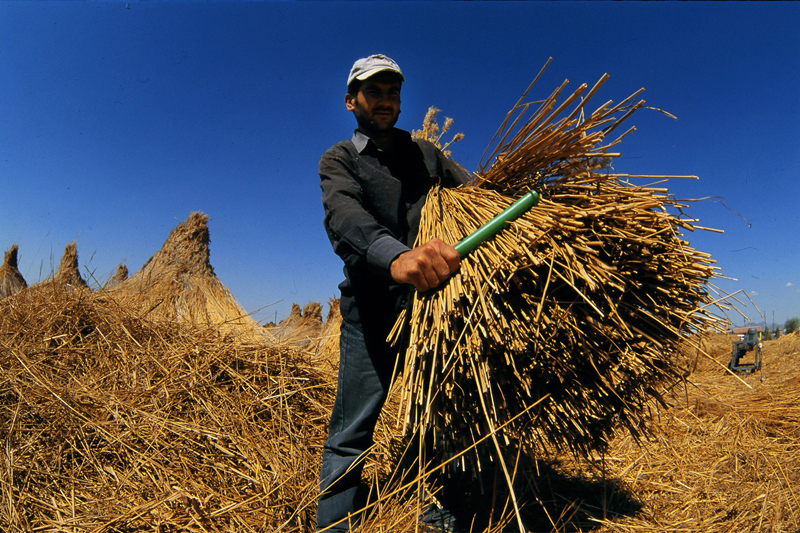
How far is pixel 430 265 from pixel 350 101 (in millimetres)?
962

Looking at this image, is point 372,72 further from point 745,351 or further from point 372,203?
point 745,351

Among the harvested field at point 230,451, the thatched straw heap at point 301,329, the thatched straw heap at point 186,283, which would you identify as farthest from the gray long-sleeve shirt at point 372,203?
the thatched straw heap at point 186,283

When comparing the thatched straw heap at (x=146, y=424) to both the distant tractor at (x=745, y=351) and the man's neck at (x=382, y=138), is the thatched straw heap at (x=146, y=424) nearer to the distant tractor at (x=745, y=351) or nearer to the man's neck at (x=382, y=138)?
the man's neck at (x=382, y=138)

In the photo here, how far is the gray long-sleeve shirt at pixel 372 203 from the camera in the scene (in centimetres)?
144

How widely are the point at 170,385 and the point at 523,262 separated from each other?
2.33 m

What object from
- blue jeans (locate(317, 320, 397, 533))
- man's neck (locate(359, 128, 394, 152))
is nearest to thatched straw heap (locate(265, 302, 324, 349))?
blue jeans (locate(317, 320, 397, 533))

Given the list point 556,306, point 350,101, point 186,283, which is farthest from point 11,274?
point 556,306

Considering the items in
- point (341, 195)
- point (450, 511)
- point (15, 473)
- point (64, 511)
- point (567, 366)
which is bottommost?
point (450, 511)

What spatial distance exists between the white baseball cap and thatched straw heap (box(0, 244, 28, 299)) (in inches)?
395

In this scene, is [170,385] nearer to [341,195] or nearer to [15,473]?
[15,473]

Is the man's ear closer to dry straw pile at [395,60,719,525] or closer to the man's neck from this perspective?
the man's neck

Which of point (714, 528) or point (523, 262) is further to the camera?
point (714, 528)

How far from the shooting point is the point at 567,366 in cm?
128

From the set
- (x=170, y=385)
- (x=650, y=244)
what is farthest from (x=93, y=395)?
(x=650, y=244)
